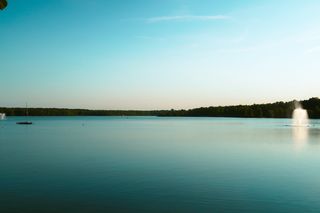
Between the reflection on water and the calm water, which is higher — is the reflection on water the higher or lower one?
the lower one

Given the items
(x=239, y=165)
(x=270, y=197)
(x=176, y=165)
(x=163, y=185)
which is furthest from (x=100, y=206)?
(x=239, y=165)

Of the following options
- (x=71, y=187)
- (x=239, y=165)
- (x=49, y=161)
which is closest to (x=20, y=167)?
(x=49, y=161)

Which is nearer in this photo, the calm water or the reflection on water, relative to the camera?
the calm water

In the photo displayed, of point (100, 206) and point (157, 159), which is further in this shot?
point (157, 159)

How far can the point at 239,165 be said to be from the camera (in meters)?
32.6

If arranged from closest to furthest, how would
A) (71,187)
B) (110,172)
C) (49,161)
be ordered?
(71,187), (110,172), (49,161)

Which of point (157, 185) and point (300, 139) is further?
point (300, 139)

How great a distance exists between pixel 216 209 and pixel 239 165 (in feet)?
53.5

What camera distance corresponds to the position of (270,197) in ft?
64.3

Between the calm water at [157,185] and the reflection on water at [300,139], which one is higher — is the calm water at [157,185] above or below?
above

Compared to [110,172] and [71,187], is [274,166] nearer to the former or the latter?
[110,172]

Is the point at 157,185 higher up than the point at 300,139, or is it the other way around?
the point at 157,185

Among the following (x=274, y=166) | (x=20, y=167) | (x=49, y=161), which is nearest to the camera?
(x=20, y=167)

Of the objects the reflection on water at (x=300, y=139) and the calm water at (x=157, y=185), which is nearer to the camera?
the calm water at (x=157, y=185)
